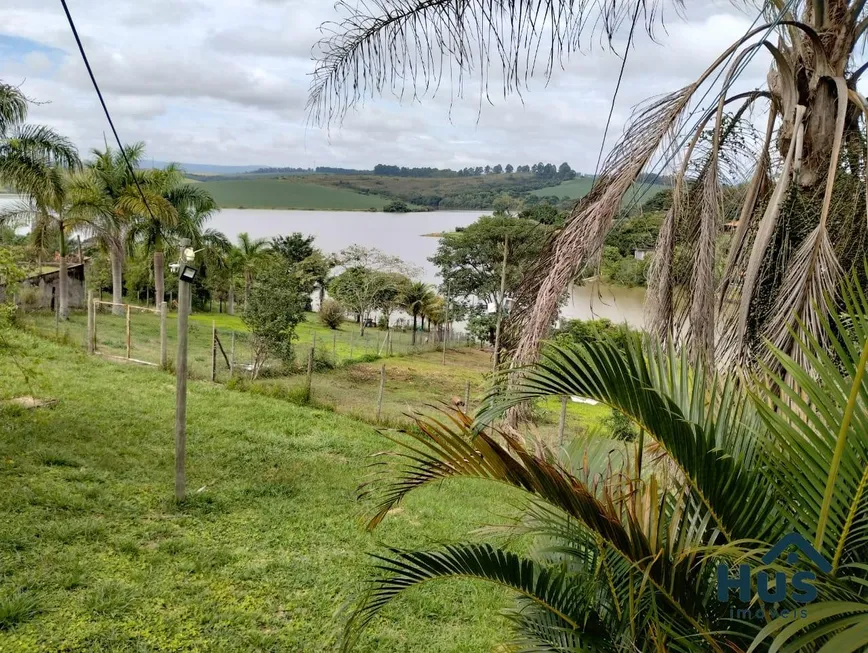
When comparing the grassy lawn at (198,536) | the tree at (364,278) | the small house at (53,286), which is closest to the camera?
the grassy lawn at (198,536)

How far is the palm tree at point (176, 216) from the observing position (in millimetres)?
17706

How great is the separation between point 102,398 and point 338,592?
5.85m

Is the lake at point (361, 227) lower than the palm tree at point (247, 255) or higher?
higher

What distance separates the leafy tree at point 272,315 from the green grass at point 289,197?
2838 centimetres

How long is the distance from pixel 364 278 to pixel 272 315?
47.3 ft

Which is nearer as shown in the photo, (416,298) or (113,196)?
(113,196)

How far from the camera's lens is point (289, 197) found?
1908 inches

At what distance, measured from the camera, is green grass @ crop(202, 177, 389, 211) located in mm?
43844

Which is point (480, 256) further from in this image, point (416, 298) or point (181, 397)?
point (181, 397)

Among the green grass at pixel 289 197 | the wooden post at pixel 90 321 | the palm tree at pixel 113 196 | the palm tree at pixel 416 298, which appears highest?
the green grass at pixel 289 197

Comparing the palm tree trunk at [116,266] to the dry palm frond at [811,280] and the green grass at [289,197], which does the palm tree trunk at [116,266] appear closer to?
the dry palm frond at [811,280]

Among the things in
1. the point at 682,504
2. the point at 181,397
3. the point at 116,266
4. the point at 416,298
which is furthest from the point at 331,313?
the point at 682,504

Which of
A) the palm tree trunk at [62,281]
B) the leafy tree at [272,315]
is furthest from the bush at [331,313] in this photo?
the leafy tree at [272,315]

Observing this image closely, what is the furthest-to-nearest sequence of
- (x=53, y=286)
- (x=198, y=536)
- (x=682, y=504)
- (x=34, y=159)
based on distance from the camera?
(x=53, y=286) < (x=34, y=159) < (x=198, y=536) < (x=682, y=504)
